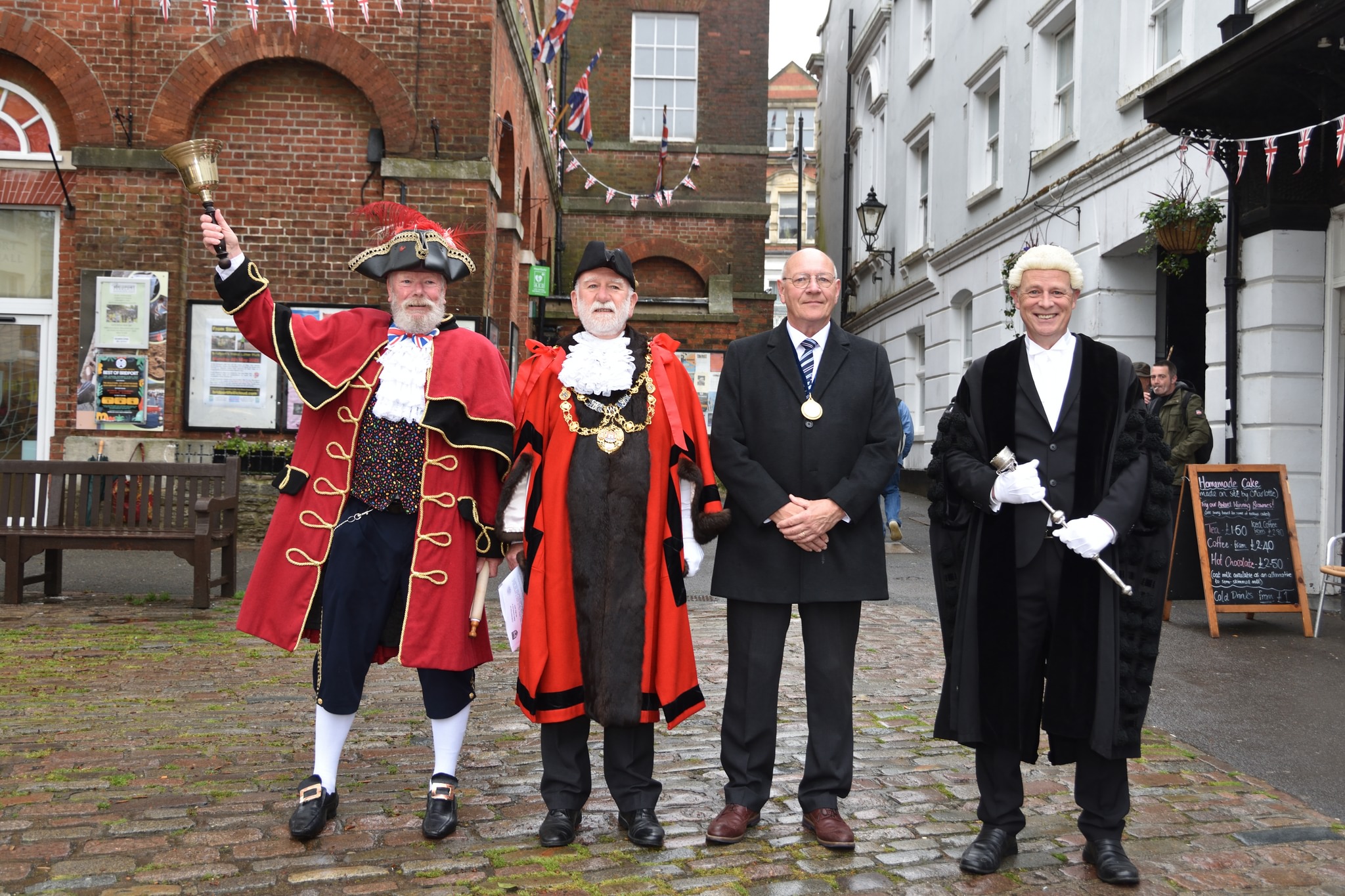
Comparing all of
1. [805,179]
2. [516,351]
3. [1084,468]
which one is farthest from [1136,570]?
[805,179]

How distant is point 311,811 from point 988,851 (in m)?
2.24

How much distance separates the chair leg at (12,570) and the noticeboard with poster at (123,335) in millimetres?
3875

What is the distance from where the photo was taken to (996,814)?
12.7 ft

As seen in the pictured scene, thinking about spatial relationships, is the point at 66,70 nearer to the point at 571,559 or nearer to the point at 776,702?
the point at 571,559

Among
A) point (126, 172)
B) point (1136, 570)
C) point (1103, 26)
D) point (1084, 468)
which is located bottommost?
point (1136, 570)

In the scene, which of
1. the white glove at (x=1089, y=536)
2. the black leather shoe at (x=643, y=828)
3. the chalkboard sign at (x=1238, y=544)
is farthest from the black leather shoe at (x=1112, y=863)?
the chalkboard sign at (x=1238, y=544)

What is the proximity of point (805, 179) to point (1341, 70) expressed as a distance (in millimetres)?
57456

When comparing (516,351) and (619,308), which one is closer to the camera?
(619,308)

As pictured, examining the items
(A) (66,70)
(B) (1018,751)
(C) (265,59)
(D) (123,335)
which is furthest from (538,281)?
(B) (1018,751)

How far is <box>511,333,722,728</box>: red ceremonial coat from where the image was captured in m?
3.97

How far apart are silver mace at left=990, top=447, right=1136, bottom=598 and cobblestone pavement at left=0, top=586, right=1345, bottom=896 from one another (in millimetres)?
926

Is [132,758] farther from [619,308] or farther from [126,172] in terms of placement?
[126,172]

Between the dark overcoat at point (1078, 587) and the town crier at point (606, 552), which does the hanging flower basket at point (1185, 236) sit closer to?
the dark overcoat at point (1078, 587)

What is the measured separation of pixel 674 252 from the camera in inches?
944
